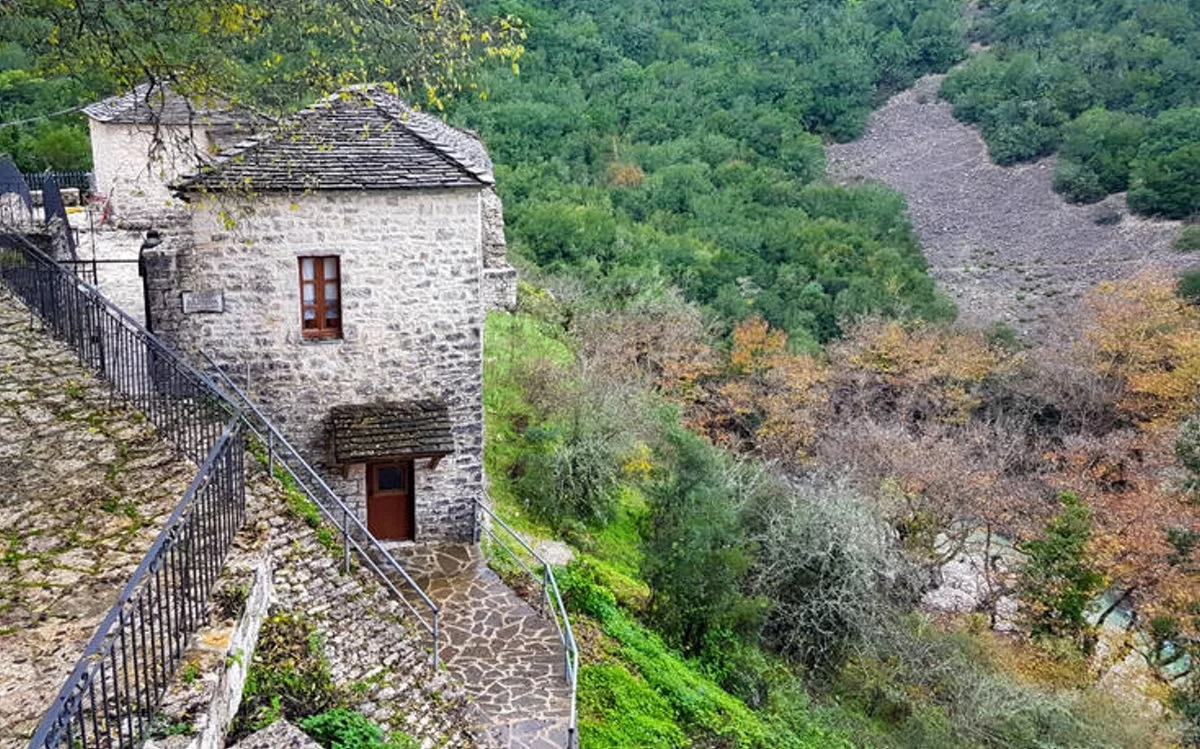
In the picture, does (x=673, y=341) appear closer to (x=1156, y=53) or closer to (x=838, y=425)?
(x=838, y=425)

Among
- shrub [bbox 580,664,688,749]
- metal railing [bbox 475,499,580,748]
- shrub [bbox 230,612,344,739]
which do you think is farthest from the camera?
shrub [bbox 580,664,688,749]

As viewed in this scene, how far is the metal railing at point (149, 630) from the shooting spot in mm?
4668

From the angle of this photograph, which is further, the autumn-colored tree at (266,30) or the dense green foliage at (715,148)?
the dense green foliage at (715,148)

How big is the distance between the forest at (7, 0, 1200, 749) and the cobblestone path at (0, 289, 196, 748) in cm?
380

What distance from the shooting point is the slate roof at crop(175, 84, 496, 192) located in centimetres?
1167

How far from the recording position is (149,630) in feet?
18.9

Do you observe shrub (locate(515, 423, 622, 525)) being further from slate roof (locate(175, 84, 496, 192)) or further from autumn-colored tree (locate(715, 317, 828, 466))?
autumn-colored tree (locate(715, 317, 828, 466))

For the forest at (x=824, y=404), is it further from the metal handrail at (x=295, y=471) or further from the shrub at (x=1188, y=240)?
the shrub at (x=1188, y=240)

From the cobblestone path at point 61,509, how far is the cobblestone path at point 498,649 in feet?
→ 13.6

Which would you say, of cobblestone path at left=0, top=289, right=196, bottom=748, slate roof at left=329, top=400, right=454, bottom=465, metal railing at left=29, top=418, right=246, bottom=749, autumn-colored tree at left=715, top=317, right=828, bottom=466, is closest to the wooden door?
slate roof at left=329, top=400, right=454, bottom=465

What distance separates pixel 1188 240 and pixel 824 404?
823 inches

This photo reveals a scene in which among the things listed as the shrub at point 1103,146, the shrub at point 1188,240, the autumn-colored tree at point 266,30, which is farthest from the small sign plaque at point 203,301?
the shrub at point 1103,146

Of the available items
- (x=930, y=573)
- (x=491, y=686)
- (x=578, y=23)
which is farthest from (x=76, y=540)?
(x=578, y=23)

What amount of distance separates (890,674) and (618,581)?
5327 mm
